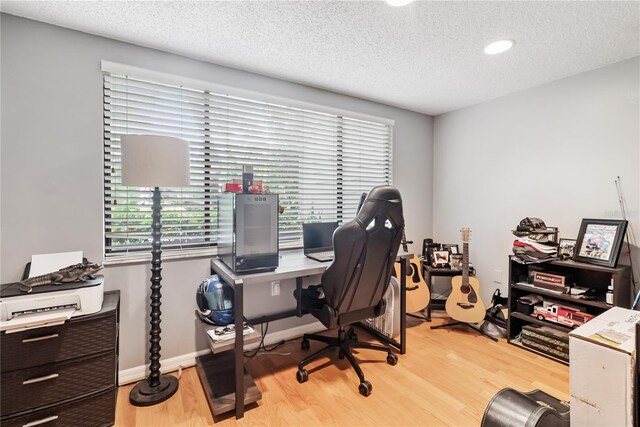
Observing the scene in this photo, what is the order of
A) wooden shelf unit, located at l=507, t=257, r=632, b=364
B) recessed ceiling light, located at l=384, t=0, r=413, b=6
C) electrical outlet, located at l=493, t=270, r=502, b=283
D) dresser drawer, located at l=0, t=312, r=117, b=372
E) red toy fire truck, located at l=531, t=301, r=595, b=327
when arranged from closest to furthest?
1. dresser drawer, located at l=0, t=312, r=117, b=372
2. recessed ceiling light, located at l=384, t=0, r=413, b=6
3. wooden shelf unit, located at l=507, t=257, r=632, b=364
4. red toy fire truck, located at l=531, t=301, r=595, b=327
5. electrical outlet, located at l=493, t=270, r=502, b=283

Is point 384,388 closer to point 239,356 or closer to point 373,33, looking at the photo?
point 239,356

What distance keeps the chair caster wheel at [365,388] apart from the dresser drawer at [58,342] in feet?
4.89

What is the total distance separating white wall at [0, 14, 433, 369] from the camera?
1719 millimetres

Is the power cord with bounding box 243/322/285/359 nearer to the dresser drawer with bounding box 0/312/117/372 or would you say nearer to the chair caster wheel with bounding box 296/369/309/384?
the chair caster wheel with bounding box 296/369/309/384

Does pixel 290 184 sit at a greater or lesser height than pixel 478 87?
lesser

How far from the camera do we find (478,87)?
110 inches

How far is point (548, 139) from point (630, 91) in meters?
0.58

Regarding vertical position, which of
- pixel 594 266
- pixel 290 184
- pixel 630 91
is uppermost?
→ pixel 630 91

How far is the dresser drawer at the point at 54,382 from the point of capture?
4.59 feet

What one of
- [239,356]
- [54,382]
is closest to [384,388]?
[239,356]

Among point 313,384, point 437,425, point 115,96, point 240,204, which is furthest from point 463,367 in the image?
point 115,96

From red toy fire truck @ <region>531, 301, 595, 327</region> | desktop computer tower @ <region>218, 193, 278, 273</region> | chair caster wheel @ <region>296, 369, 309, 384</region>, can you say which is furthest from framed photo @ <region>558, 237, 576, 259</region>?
desktop computer tower @ <region>218, 193, 278, 273</region>

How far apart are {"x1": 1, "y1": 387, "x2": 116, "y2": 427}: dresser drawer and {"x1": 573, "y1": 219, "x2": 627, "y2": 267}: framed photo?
3.32 metres

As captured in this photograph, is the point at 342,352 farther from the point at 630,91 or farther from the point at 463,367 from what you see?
the point at 630,91
